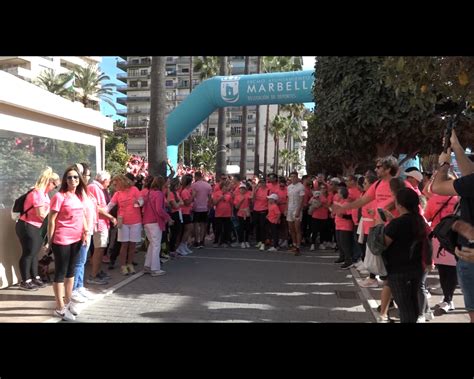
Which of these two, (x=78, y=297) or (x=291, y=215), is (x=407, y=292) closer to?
(x=78, y=297)

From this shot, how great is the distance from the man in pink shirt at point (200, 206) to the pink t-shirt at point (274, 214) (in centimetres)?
162

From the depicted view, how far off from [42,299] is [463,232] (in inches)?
211

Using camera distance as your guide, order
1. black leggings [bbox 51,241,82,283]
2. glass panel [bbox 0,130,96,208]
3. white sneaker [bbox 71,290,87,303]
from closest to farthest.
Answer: black leggings [bbox 51,241,82,283] < white sneaker [bbox 71,290,87,303] < glass panel [bbox 0,130,96,208]

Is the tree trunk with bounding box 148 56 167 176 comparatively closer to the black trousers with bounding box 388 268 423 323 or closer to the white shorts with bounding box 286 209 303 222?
the white shorts with bounding box 286 209 303 222

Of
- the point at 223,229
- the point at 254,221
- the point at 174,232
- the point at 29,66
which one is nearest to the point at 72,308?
the point at 174,232

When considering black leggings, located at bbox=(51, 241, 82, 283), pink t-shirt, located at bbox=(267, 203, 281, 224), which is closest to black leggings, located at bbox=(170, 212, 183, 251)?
pink t-shirt, located at bbox=(267, 203, 281, 224)

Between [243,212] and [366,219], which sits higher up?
[366,219]

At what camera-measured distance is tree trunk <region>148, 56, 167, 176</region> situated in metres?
11.3

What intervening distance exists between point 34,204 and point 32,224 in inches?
12.7

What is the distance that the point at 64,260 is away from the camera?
5.04m

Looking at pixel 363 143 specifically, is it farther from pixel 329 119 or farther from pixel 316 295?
pixel 316 295

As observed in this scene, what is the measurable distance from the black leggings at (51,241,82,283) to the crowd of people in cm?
1

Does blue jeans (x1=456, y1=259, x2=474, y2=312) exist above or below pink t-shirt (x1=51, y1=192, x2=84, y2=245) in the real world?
below
